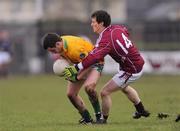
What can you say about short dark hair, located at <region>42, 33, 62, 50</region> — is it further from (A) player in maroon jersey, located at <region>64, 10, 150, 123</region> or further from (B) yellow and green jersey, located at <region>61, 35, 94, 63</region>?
(A) player in maroon jersey, located at <region>64, 10, 150, 123</region>

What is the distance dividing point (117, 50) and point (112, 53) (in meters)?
0.11

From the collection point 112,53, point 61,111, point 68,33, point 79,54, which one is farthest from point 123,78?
point 68,33

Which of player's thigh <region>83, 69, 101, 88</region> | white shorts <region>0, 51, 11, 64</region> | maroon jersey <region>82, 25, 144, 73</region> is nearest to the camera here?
maroon jersey <region>82, 25, 144, 73</region>

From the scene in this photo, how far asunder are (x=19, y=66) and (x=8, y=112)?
23356mm

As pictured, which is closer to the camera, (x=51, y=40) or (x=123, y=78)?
(x=51, y=40)

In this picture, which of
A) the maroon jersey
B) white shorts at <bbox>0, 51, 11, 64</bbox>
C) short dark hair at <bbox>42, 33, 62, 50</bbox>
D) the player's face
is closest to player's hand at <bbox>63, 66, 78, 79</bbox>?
the maroon jersey

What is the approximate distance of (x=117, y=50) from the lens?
1261cm

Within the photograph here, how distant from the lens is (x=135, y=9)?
2432 inches

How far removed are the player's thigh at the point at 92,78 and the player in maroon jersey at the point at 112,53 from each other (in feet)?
0.94

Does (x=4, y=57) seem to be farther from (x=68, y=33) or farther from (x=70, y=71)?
(x=70, y=71)

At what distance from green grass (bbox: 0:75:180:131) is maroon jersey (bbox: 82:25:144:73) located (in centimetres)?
105

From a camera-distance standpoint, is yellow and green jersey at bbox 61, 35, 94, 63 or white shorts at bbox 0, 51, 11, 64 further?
white shorts at bbox 0, 51, 11, 64

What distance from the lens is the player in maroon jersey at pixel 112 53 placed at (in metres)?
12.4

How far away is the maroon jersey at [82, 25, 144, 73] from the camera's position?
1240 cm
